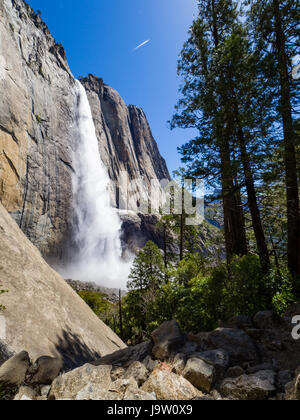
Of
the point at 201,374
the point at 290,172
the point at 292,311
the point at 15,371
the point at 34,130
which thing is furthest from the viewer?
the point at 34,130

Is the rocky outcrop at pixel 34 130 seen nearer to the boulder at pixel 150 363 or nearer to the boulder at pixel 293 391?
the boulder at pixel 150 363

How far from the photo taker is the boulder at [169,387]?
2.30 m

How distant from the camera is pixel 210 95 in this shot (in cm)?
748

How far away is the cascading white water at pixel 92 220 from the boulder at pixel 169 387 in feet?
141

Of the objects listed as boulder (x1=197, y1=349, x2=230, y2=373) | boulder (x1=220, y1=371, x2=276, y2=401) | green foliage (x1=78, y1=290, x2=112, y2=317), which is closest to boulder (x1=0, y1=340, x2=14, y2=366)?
boulder (x1=197, y1=349, x2=230, y2=373)

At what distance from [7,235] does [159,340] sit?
16.7ft

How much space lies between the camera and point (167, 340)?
11.4 ft

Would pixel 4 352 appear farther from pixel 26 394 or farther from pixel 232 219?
pixel 232 219

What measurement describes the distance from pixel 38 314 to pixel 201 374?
384cm

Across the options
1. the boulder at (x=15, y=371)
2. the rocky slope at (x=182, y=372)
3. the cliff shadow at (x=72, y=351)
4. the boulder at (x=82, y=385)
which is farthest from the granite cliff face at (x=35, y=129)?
the boulder at (x=82, y=385)

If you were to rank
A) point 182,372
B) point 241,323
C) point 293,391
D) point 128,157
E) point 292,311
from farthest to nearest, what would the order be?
point 128,157, point 292,311, point 241,323, point 182,372, point 293,391

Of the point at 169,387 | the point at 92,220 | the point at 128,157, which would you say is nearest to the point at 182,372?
the point at 169,387
